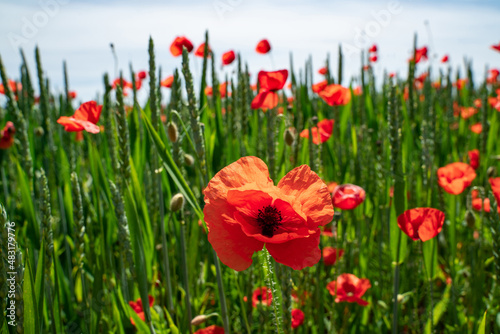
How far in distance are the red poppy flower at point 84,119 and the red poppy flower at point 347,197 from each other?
0.71 metres

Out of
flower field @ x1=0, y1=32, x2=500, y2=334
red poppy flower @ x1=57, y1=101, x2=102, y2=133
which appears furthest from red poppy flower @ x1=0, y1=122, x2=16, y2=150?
red poppy flower @ x1=57, y1=101, x2=102, y2=133

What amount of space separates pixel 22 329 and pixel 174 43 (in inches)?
59.1

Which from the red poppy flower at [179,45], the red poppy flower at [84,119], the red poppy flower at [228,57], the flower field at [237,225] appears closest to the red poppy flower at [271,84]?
the flower field at [237,225]

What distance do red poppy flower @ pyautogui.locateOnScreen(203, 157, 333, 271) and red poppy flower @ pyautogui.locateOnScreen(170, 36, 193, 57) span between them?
1.23 m

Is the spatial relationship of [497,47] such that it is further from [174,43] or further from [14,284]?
[14,284]

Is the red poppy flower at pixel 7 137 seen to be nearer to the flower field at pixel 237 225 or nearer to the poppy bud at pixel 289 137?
the flower field at pixel 237 225

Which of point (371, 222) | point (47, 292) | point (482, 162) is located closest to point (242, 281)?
point (47, 292)

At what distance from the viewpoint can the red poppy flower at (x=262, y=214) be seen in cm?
59

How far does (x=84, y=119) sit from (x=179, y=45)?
0.86 metres

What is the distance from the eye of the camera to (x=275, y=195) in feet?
1.92

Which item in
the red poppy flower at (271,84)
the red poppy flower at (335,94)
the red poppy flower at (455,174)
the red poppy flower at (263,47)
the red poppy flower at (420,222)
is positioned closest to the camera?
the red poppy flower at (420,222)

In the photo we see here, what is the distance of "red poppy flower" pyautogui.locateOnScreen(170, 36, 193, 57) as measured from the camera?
1805 mm

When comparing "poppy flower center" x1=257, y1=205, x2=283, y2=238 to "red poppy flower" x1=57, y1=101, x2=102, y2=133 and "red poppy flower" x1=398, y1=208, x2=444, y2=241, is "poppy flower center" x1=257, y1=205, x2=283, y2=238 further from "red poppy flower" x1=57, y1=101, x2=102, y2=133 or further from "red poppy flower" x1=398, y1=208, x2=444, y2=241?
"red poppy flower" x1=57, y1=101, x2=102, y2=133

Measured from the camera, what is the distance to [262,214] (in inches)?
25.5
